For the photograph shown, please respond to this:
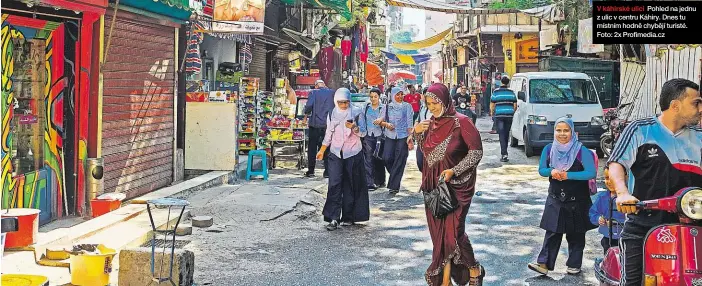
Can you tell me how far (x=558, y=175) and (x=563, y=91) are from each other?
12630mm

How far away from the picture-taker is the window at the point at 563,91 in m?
19.1

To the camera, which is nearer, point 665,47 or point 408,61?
point 665,47

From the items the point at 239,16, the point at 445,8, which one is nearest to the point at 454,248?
the point at 239,16

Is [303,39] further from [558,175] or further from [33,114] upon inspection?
[558,175]

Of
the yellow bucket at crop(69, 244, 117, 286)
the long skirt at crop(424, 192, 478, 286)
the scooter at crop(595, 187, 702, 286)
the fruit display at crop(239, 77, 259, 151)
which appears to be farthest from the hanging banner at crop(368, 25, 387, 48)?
the scooter at crop(595, 187, 702, 286)

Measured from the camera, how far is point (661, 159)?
483 cm

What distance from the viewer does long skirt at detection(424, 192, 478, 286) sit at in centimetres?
661

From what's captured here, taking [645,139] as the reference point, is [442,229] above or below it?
below

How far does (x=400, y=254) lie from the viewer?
27.6ft

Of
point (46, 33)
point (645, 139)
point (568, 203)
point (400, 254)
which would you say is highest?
point (46, 33)

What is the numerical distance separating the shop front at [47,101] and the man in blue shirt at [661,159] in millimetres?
5789

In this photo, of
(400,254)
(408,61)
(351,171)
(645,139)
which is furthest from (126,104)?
(408,61)

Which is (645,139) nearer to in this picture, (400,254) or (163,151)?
(400,254)

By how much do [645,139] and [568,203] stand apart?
2540 mm
